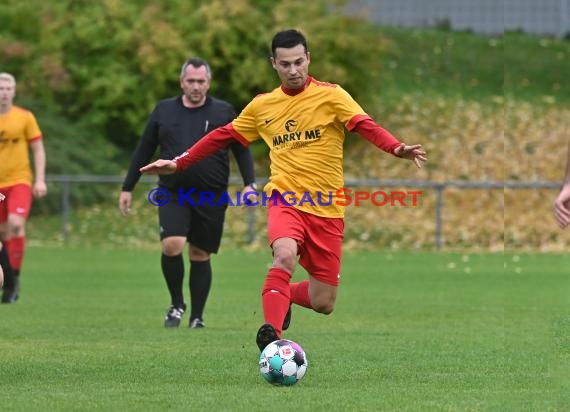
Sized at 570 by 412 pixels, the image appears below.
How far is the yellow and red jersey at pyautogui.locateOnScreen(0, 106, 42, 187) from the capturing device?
1472 centimetres

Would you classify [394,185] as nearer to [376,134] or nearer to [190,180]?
[190,180]

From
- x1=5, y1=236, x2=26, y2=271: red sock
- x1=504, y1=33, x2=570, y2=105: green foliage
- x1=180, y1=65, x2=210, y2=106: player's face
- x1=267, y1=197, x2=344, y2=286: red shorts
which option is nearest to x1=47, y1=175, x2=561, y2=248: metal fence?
x1=504, y1=33, x2=570, y2=105: green foliage

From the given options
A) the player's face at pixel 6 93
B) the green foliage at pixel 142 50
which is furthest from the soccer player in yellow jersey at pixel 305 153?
the green foliage at pixel 142 50

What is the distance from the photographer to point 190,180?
12008mm

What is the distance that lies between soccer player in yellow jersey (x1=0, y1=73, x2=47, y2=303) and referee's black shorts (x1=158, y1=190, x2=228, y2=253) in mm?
3002

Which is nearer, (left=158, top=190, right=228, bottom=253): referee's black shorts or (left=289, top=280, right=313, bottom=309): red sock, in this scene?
(left=289, top=280, right=313, bottom=309): red sock

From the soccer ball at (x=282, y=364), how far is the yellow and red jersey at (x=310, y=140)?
1.33 m

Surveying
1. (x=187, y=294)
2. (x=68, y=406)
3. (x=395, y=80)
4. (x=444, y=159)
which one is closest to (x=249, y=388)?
(x=68, y=406)

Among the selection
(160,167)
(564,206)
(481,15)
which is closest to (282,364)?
(160,167)

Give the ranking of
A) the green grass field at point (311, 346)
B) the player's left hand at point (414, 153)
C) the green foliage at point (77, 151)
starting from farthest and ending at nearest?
the green foliage at point (77, 151)
the player's left hand at point (414, 153)
the green grass field at point (311, 346)

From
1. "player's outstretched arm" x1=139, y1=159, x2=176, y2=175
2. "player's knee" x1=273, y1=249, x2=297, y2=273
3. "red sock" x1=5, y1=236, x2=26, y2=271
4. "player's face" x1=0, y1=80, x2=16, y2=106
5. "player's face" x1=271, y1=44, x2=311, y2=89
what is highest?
"player's face" x1=271, y1=44, x2=311, y2=89

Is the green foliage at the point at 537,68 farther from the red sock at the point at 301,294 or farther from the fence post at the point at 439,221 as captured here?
the red sock at the point at 301,294

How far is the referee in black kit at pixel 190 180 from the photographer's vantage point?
1193cm

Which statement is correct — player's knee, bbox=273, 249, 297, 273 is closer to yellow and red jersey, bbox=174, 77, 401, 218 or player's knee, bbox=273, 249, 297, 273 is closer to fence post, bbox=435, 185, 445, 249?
yellow and red jersey, bbox=174, 77, 401, 218
